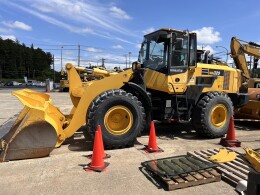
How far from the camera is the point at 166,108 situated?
757 centimetres

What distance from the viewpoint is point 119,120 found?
21.3ft

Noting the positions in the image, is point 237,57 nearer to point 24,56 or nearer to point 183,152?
point 183,152

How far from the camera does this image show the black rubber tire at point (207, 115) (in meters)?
7.41

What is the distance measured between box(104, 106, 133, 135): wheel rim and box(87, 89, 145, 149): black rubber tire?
0.07 m

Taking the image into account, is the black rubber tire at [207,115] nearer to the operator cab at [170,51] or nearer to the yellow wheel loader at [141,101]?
the yellow wheel loader at [141,101]

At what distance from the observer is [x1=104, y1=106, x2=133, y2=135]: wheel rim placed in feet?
20.8

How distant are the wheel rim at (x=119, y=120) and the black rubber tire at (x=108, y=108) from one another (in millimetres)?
72

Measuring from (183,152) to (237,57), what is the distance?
5603 millimetres

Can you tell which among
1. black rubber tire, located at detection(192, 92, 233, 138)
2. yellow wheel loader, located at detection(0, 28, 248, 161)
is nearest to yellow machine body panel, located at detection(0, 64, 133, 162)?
yellow wheel loader, located at detection(0, 28, 248, 161)

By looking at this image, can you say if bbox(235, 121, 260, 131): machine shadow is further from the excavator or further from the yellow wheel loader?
the yellow wheel loader

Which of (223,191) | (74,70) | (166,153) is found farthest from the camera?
(74,70)

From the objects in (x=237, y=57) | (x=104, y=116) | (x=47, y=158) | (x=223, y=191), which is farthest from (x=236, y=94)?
(x=47, y=158)

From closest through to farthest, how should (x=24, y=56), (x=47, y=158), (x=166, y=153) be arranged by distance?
(x=47, y=158) → (x=166, y=153) → (x=24, y=56)

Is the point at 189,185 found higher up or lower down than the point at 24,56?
lower down
